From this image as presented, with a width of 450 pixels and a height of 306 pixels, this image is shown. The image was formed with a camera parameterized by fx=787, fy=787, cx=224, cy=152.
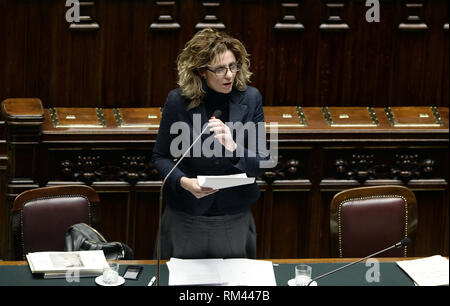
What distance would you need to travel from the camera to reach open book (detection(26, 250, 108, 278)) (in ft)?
10.7

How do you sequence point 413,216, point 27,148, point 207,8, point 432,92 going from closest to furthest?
point 413,216 → point 27,148 → point 207,8 → point 432,92

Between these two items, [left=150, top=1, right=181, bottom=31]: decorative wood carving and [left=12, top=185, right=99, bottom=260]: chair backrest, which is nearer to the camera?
[left=12, top=185, right=99, bottom=260]: chair backrest

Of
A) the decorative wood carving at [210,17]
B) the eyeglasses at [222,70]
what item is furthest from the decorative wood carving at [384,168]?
the eyeglasses at [222,70]

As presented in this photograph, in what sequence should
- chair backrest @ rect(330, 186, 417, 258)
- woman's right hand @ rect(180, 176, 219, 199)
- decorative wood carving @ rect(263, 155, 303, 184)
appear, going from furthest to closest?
1. decorative wood carving @ rect(263, 155, 303, 184)
2. chair backrest @ rect(330, 186, 417, 258)
3. woman's right hand @ rect(180, 176, 219, 199)

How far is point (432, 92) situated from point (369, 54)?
532 millimetres

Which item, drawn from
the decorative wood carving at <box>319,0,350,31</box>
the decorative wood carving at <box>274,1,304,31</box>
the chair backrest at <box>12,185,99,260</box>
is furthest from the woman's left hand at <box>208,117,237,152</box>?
the decorative wood carving at <box>319,0,350,31</box>

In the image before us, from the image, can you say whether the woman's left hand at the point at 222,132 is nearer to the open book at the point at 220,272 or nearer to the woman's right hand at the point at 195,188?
the woman's right hand at the point at 195,188

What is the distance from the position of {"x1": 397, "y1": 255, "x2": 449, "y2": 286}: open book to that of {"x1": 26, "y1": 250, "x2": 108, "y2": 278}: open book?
1313 millimetres

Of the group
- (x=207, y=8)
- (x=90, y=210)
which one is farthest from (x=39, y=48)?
(x=90, y=210)

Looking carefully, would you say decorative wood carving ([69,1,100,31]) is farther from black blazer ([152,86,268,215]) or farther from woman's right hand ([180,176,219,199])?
woman's right hand ([180,176,219,199])

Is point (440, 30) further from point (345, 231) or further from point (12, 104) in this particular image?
point (12, 104)

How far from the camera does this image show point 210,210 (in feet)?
12.0

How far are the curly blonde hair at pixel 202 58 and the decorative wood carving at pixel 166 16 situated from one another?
1.38 metres

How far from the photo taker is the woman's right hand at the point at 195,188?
3379mm
